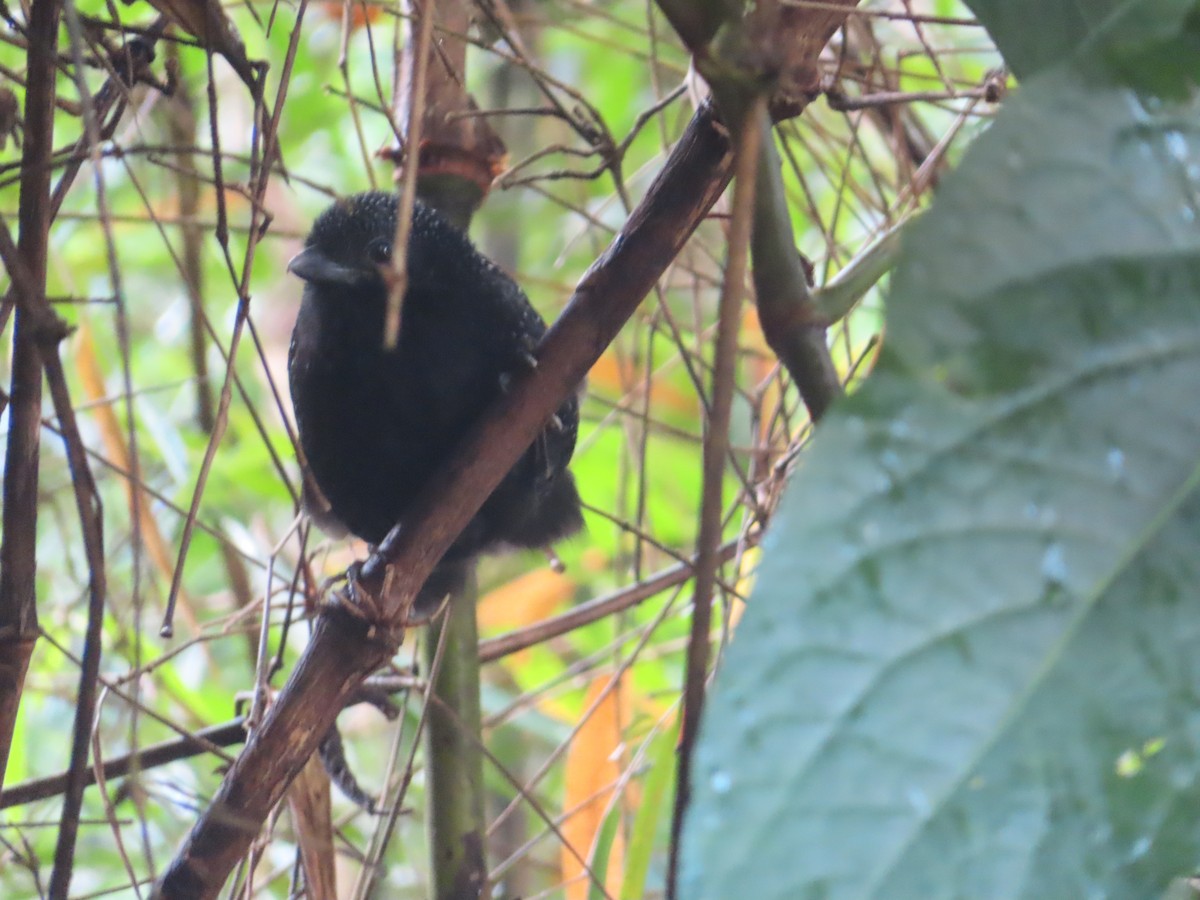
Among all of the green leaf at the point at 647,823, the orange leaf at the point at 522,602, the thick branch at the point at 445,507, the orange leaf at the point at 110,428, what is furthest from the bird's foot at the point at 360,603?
the orange leaf at the point at 522,602

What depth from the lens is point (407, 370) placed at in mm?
1533

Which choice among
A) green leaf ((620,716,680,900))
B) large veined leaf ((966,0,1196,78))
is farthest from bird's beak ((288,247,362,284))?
large veined leaf ((966,0,1196,78))

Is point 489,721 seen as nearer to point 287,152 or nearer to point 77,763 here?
point 77,763

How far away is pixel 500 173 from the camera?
164 cm

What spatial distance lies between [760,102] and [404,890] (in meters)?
2.24

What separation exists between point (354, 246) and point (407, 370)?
25cm

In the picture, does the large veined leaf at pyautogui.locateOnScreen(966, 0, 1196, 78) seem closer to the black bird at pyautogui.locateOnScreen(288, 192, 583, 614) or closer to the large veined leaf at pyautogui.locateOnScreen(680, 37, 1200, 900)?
the large veined leaf at pyautogui.locateOnScreen(680, 37, 1200, 900)

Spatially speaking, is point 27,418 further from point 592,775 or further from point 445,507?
point 592,775

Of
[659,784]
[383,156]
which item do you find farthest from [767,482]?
[383,156]

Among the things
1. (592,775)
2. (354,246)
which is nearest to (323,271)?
(354,246)

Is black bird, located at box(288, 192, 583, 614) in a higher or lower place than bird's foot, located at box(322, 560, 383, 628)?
higher

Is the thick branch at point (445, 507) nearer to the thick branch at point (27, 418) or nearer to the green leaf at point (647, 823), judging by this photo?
the thick branch at point (27, 418)

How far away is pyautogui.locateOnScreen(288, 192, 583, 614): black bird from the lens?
154 centimetres

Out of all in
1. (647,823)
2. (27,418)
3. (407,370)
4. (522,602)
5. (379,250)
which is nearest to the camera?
(27,418)
